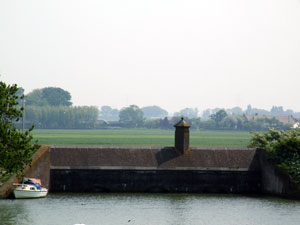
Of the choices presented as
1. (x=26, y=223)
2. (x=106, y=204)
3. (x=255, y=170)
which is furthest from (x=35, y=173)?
(x=255, y=170)

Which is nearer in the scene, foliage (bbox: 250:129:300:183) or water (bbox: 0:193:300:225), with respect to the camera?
water (bbox: 0:193:300:225)

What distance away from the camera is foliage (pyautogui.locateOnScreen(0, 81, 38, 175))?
173 feet

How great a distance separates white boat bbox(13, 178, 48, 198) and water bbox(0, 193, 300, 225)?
75 cm

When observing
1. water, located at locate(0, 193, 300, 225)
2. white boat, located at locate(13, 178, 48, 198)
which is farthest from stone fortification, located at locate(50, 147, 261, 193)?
white boat, located at locate(13, 178, 48, 198)

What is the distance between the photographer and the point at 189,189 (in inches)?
2721

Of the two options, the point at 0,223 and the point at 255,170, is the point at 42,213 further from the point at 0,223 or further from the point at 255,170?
the point at 255,170

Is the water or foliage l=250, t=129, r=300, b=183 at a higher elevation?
foliage l=250, t=129, r=300, b=183

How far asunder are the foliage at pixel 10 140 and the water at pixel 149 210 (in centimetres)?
470

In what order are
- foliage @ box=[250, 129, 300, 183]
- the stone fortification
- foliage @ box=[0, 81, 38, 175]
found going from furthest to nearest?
the stone fortification, foliage @ box=[250, 129, 300, 183], foliage @ box=[0, 81, 38, 175]

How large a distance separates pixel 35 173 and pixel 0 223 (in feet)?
51.7

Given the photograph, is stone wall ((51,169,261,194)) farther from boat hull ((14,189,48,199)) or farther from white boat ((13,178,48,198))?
boat hull ((14,189,48,199))

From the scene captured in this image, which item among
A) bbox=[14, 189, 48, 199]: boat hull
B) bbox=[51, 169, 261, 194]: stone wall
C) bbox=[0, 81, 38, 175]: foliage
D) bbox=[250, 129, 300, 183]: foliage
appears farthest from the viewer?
bbox=[51, 169, 261, 194]: stone wall

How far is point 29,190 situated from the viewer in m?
63.1

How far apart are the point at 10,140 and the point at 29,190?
10998mm
